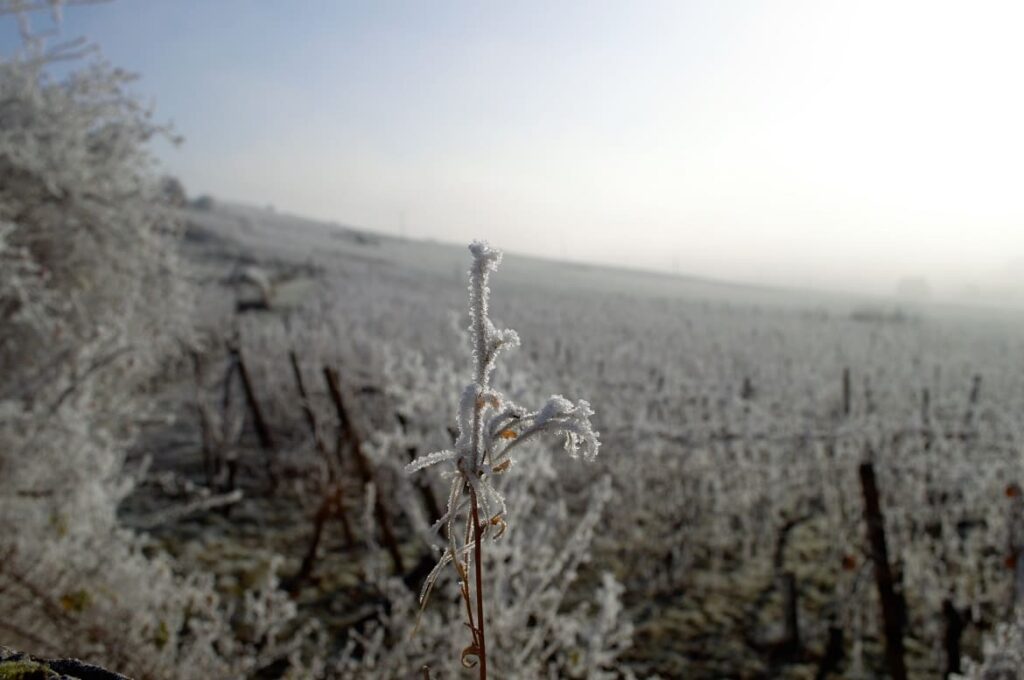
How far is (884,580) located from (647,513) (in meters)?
4.06

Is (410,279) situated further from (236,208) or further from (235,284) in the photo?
(236,208)

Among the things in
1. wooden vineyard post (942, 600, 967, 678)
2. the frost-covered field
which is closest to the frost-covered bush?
the frost-covered field

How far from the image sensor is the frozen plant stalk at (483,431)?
28.6 inches

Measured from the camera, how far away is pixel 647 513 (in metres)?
7.53

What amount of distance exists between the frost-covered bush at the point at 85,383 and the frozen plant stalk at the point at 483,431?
9.51ft

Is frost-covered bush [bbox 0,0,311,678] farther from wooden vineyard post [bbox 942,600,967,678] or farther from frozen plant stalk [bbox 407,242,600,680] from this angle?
wooden vineyard post [bbox 942,600,967,678]

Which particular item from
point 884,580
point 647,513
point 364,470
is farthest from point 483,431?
point 647,513

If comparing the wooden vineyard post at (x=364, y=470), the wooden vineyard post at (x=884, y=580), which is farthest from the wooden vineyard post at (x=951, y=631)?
the wooden vineyard post at (x=364, y=470)

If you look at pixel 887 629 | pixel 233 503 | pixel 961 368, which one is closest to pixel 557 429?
pixel 887 629

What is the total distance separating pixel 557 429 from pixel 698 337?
1902 centimetres

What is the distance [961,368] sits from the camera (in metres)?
15.8

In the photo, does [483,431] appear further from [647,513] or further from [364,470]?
[647,513]

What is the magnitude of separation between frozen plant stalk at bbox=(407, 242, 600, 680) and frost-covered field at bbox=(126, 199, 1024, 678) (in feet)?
4.14

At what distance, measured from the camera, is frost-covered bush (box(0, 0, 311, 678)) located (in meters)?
3.58
